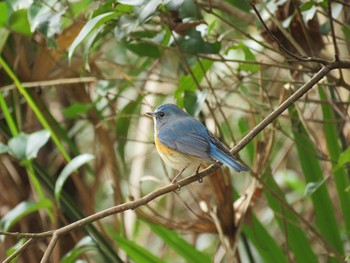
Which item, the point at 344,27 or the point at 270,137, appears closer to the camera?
the point at 344,27

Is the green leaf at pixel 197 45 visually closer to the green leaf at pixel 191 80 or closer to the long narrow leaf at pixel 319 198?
the green leaf at pixel 191 80

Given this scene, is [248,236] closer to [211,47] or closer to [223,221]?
[223,221]

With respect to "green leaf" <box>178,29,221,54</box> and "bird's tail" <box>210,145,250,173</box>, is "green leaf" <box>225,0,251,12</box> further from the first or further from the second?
"bird's tail" <box>210,145,250,173</box>

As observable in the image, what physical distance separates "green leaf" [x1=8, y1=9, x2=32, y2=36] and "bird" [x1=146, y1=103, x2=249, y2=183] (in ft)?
2.07

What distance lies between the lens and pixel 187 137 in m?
2.60

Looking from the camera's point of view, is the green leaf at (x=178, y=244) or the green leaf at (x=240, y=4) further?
the green leaf at (x=240, y=4)

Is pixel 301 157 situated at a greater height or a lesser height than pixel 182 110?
lesser

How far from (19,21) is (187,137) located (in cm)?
87

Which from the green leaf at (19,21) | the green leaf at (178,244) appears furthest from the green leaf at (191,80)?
the green leaf at (19,21)

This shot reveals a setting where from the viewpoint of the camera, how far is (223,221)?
2.77 metres

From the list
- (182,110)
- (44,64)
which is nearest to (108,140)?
(44,64)

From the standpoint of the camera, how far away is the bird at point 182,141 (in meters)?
2.39

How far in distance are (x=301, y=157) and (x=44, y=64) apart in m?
1.34

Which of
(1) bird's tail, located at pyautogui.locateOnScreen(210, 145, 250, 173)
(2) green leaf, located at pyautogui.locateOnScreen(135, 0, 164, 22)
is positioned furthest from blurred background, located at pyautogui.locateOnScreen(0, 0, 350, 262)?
(1) bird's tail, located at pyautogui.locateOnScreen(210, 145, 250, 173)
